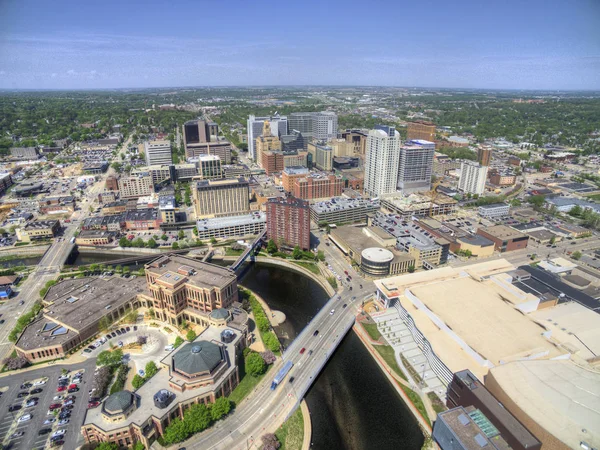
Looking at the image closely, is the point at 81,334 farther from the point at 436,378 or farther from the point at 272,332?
the point at 436,378

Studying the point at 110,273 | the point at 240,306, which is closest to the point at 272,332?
the point at 240,306

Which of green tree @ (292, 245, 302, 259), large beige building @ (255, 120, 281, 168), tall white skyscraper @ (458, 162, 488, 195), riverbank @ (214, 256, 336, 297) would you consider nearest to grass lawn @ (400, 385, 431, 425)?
riverbank @ (214, 256, 336, 297)

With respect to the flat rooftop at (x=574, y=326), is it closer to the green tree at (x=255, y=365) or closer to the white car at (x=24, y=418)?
the green tree at (x=255, y=365)

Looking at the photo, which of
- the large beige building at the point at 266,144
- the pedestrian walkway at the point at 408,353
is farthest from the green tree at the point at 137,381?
the large beige building at the point at 266,144

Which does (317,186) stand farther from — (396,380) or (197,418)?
(197,418)

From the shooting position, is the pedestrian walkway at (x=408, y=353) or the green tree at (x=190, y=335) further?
the green tree at (x=190, y=335)
